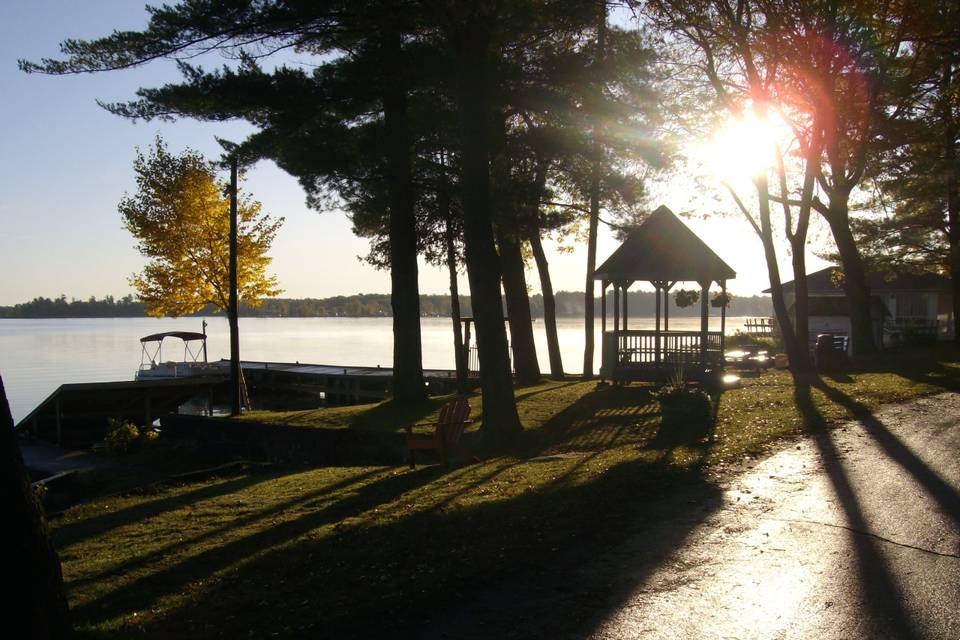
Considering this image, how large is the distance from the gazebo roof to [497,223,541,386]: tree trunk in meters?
5.69

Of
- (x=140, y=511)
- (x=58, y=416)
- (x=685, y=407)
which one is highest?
(x=685, y=407)

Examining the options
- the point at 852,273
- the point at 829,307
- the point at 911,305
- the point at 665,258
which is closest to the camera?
the point at 665,258

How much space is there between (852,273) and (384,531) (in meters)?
25.6

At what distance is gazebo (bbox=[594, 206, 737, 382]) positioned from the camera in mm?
19031

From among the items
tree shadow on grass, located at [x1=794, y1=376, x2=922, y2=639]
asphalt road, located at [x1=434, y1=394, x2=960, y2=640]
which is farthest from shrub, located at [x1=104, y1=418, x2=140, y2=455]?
tree shadow on grass, located at [x1=794, y1=376, x2=922, y2=639]

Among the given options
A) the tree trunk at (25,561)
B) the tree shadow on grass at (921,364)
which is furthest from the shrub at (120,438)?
the tree shadow on grass at (921,364)

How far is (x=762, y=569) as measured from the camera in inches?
Answer: 234

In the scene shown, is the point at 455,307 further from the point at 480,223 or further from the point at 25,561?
the point at 25,561

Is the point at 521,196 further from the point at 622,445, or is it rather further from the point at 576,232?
the point at 576,232

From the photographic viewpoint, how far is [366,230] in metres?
24.0

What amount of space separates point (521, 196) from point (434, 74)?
4.52 m

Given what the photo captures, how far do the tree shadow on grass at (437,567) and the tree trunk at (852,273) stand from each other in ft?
70.8

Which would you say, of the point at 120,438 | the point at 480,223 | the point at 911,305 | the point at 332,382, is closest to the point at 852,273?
the point at 480,223

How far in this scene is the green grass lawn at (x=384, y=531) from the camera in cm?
571
